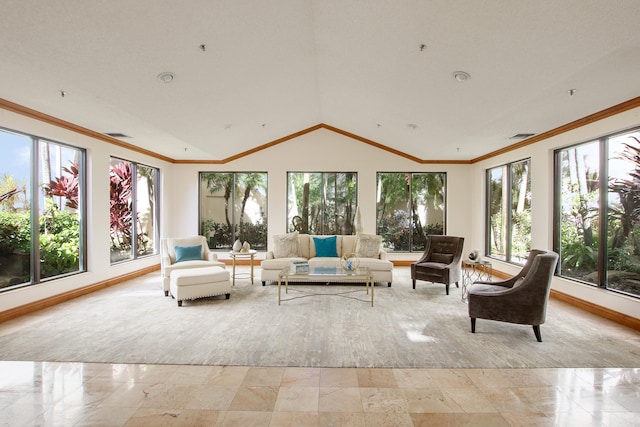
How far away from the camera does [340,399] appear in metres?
2.35

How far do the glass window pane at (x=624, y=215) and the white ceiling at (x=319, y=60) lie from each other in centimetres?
62

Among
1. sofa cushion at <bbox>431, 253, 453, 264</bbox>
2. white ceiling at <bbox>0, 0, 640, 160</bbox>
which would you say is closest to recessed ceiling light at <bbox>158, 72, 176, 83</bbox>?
white ceiling at <bbox>0, 0, 640, 160</bbox>

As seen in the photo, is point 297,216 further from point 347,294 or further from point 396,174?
point 347,294

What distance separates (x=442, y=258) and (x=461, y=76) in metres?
3.13

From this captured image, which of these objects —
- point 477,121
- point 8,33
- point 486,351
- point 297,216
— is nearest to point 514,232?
point 477,121

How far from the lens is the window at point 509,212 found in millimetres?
6117

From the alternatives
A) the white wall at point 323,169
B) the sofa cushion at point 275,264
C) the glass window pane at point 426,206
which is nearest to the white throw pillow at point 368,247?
the sofa cushion at point 275,264

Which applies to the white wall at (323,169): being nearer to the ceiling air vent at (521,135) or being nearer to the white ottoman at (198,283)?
the ceiling air vent at (521,135)

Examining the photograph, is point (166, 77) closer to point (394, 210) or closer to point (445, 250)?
point (445, 250)

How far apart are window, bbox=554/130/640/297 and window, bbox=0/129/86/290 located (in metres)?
7.34

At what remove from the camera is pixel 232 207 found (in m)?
8.22

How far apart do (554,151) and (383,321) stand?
3.95m

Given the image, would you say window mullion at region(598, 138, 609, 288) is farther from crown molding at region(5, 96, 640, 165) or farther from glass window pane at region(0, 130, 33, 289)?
glass window pane at region(0, 130, 33, 289)

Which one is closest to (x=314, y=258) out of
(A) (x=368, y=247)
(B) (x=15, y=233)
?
(A) (x=368, y=247)
